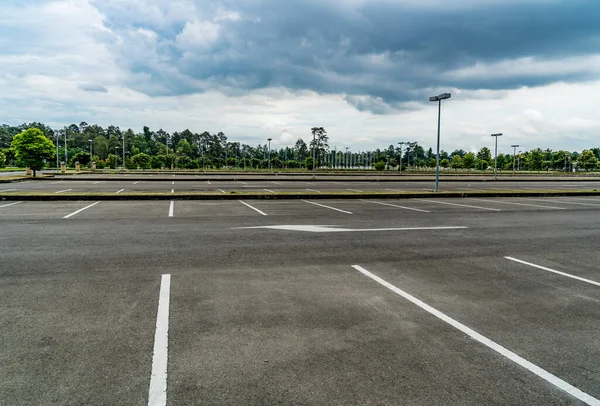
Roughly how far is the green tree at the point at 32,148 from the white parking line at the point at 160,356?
114 feet

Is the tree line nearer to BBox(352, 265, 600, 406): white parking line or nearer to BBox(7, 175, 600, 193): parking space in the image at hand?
BBox(7, 175, 600, 193): parking space

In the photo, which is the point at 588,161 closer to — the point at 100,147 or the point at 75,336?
the point at 100,147

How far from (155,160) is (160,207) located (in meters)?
72.3

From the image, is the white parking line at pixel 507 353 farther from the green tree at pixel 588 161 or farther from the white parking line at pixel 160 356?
the green tree at pixel 588 161

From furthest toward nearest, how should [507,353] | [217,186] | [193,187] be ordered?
[217,186], [193,187], [507,353]

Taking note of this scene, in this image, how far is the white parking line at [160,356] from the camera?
9.21 feet

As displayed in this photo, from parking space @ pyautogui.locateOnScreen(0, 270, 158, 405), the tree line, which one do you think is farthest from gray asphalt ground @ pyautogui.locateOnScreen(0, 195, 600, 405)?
the tree line

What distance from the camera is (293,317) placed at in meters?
4.29

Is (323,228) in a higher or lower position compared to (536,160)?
lower

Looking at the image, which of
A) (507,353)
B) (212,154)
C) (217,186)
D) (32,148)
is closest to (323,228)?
(507,353)

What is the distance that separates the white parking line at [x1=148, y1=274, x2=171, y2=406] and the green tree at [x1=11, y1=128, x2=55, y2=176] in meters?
34.6

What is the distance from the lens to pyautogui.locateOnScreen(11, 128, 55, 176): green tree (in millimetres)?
32312

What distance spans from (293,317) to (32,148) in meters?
36.2

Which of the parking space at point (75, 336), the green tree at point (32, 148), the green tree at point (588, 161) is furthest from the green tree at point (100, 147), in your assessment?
the green tree at point (588, 161)
